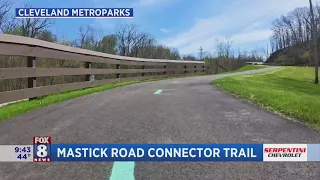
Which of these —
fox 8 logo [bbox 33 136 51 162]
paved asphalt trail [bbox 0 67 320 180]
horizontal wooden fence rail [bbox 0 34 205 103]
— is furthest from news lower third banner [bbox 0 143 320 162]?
horizontal wooden fence rail [bbox 0 34 205 103]

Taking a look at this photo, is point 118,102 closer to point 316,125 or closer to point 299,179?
point 316,125

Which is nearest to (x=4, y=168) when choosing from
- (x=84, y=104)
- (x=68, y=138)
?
(x=68, y=138)

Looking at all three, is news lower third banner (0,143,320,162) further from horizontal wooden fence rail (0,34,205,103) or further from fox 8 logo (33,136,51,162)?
horizontal wooden fence rail (0,34,205,103)

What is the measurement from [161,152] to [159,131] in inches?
39.3

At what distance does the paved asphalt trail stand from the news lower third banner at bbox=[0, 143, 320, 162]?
0.20 metres

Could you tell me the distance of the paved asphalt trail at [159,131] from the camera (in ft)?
12.3

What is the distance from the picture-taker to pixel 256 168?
384cm

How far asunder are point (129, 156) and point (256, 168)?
5.34ft

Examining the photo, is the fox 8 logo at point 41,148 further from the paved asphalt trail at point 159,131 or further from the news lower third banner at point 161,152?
the paved asphalt trail at point 159,131

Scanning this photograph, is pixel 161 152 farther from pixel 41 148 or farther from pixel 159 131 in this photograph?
pixel 41 148

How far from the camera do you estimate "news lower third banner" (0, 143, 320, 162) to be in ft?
13.9

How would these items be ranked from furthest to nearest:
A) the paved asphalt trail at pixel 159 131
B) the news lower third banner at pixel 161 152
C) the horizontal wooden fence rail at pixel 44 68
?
the horizontal wooden fence rail at pixel 44 68 → the news lower third banner at pixel 161 152 → the paved asphalt trail at pixel 159 131

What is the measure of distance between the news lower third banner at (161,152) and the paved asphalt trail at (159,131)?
20cm

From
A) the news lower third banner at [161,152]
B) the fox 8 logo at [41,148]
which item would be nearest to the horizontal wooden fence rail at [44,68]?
the fox 8 logo at [41,148]
